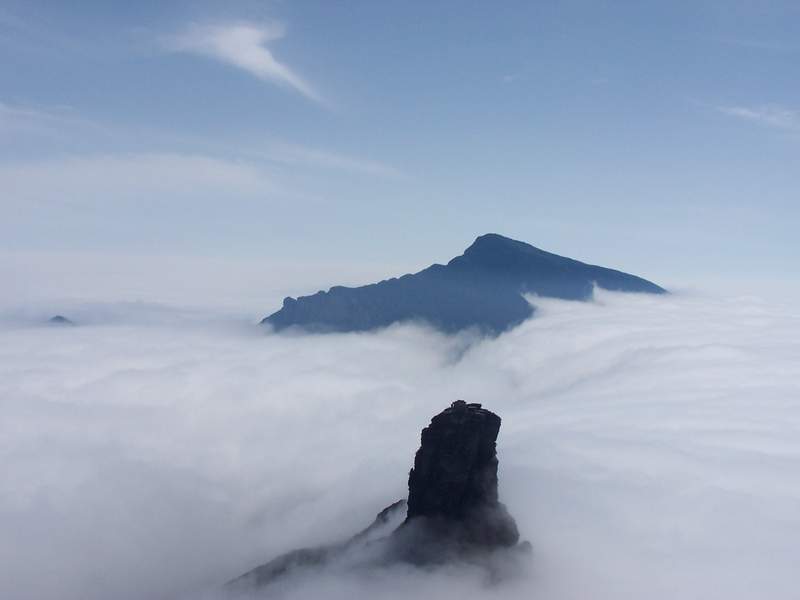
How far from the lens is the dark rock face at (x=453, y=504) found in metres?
151

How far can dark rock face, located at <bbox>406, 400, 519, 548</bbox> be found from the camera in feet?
498

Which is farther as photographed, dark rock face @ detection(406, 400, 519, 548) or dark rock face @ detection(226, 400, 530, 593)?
dark rock face @ detection(406, 400, 519, 548)

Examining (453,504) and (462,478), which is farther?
(453,504)

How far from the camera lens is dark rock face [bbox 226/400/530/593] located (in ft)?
497

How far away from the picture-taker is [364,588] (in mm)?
151750

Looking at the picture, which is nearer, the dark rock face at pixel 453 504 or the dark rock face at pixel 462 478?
the dark rock face at pixel 453 504

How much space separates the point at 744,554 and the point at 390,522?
383 ft

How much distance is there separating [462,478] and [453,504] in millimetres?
7603

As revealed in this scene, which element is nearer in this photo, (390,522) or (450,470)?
(450,470)

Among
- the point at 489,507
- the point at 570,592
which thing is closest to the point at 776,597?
the point at 570,592

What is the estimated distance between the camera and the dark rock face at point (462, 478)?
152 meters

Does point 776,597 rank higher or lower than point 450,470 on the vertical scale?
lower

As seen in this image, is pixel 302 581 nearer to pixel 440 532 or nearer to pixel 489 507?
pixel 440 532

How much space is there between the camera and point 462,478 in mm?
151375
